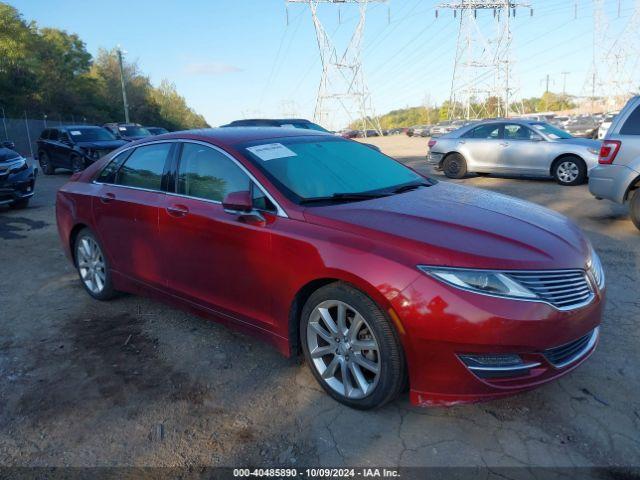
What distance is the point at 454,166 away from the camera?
41.6 feet

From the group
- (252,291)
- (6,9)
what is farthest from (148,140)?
(6,9)

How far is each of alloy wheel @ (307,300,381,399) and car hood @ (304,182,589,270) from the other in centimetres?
47

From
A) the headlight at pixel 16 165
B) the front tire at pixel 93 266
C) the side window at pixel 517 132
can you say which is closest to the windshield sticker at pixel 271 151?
the front tire at pixel 93 266

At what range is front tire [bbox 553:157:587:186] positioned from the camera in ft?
35.0

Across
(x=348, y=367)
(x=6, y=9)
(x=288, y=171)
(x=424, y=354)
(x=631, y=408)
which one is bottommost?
(x=631, y=408)

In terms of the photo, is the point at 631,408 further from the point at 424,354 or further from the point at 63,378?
the point at 63,378

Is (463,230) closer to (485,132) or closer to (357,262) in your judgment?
(357,262)

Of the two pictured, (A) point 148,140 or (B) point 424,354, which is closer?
(B) point 424,354

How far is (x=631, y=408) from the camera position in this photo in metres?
2.83

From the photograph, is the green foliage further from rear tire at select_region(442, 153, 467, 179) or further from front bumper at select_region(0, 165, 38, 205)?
rear tire at select_region(442, 153, 467, 179)

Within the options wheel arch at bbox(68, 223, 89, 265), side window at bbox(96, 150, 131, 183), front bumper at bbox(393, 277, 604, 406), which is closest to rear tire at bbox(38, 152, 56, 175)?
wheel arch at bbox(68, 223, 89, 265)

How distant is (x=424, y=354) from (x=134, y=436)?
1.64 metres

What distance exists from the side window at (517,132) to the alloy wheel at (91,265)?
9851mm

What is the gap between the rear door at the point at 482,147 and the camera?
38.8ft
